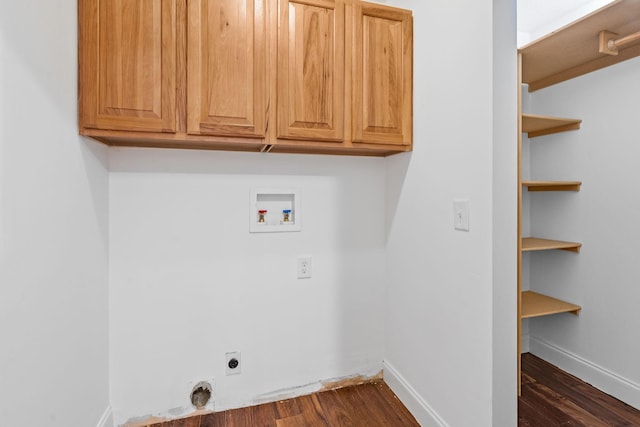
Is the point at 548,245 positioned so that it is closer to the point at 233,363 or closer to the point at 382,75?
the point at 382,75

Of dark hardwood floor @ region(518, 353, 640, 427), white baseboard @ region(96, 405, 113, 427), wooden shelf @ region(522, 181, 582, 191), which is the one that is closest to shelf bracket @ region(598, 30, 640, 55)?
wooden shelf @ region(522, 181, 582, 191)

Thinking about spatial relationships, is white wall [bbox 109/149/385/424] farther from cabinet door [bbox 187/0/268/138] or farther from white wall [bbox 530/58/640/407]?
white wall [bbox 530/58/640/407]

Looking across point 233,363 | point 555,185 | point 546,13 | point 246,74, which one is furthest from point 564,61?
point 233,363

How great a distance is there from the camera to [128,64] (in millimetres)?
1349

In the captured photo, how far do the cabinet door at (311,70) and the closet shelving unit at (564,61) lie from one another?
105 cm

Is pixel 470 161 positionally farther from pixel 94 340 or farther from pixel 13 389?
pixel 94 340

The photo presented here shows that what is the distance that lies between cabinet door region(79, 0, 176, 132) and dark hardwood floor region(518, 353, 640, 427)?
240 cm

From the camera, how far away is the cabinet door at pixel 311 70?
1.54 m

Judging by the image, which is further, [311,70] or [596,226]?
A: [596,226]

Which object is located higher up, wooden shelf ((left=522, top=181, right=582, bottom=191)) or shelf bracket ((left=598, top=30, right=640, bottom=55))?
shelf bracket ((left=598, top=30, right=640, bottom=55))

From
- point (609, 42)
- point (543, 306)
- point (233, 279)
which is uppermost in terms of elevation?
point (609, 42)

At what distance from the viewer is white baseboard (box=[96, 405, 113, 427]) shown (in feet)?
4.96

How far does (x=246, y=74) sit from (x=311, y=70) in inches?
12.5

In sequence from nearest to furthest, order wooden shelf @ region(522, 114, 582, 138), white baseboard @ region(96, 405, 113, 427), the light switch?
1. the light switch
2. white baseboard @ region(96, 405, 113, 427)
3. wooden shelf @ region(522, 114, 582, 138)
